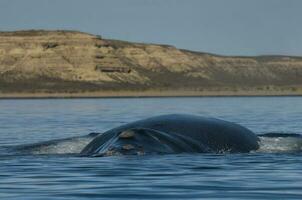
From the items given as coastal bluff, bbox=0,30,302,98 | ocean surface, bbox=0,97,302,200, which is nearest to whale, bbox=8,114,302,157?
ocean surface, bbox=0,97,302,200

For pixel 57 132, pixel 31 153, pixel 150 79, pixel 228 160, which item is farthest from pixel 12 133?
pixel 150 79

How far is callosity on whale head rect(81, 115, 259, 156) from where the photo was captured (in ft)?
60.4

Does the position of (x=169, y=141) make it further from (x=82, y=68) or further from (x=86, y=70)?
(x=82, y=68)

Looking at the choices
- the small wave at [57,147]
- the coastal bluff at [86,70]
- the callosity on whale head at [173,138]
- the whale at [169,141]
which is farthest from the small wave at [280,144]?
the coastal bluff at [86,70]

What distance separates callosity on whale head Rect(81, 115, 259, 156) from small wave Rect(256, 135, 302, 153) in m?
0.24

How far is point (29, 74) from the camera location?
168625 millimetres

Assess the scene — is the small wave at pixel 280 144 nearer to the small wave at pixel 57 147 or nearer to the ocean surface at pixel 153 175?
the ocean surface at pixel 153 175

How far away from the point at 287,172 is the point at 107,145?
404 cm

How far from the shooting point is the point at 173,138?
64.4 feet

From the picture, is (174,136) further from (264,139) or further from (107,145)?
(264,139)

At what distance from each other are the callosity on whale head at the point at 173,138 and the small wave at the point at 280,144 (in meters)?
0.24

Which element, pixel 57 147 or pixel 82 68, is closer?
pixel 57 147

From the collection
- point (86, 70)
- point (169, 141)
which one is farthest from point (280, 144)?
point (86, 70)

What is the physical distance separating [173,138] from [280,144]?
310cm
